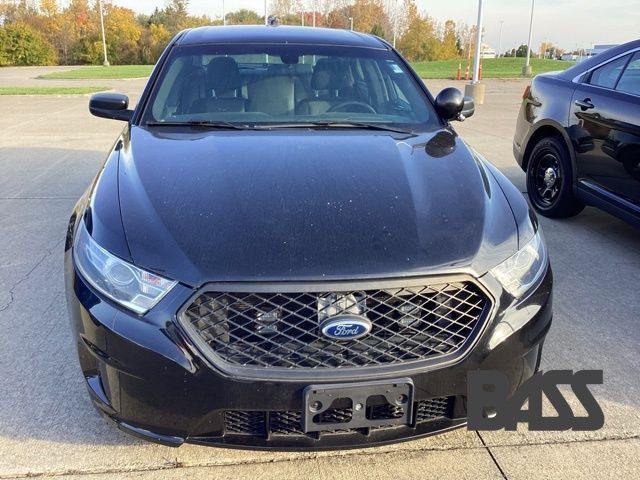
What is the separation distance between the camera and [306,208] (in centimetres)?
227

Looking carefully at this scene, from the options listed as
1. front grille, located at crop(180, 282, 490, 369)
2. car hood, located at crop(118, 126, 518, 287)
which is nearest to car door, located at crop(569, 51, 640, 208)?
car hood, located at crop(118, 126, 518, 287)

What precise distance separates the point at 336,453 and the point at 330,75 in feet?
7.26

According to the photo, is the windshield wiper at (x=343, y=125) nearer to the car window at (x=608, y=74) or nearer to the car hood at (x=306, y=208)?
the car hood at (x=306, y=208)

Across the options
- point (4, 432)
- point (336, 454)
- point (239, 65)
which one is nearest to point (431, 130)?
point (239, 65)

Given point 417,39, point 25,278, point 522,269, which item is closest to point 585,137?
point 522,269

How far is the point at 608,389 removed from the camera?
9.31 feet

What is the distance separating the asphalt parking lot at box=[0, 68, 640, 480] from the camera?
2.30m

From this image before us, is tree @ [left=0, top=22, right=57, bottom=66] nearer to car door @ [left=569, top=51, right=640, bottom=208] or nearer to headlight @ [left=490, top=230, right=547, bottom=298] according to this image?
car door @ [left=569, top=51, right=640, bottom=208]

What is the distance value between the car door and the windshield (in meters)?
1.69

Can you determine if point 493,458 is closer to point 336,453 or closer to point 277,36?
point 336,453

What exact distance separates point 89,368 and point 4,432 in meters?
0.67

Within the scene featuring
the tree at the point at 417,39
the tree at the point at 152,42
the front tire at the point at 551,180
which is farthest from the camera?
the tree at the point at 417,39

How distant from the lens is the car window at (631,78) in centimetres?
444

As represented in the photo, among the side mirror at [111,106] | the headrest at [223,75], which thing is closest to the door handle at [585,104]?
the headrest at [223,75]
